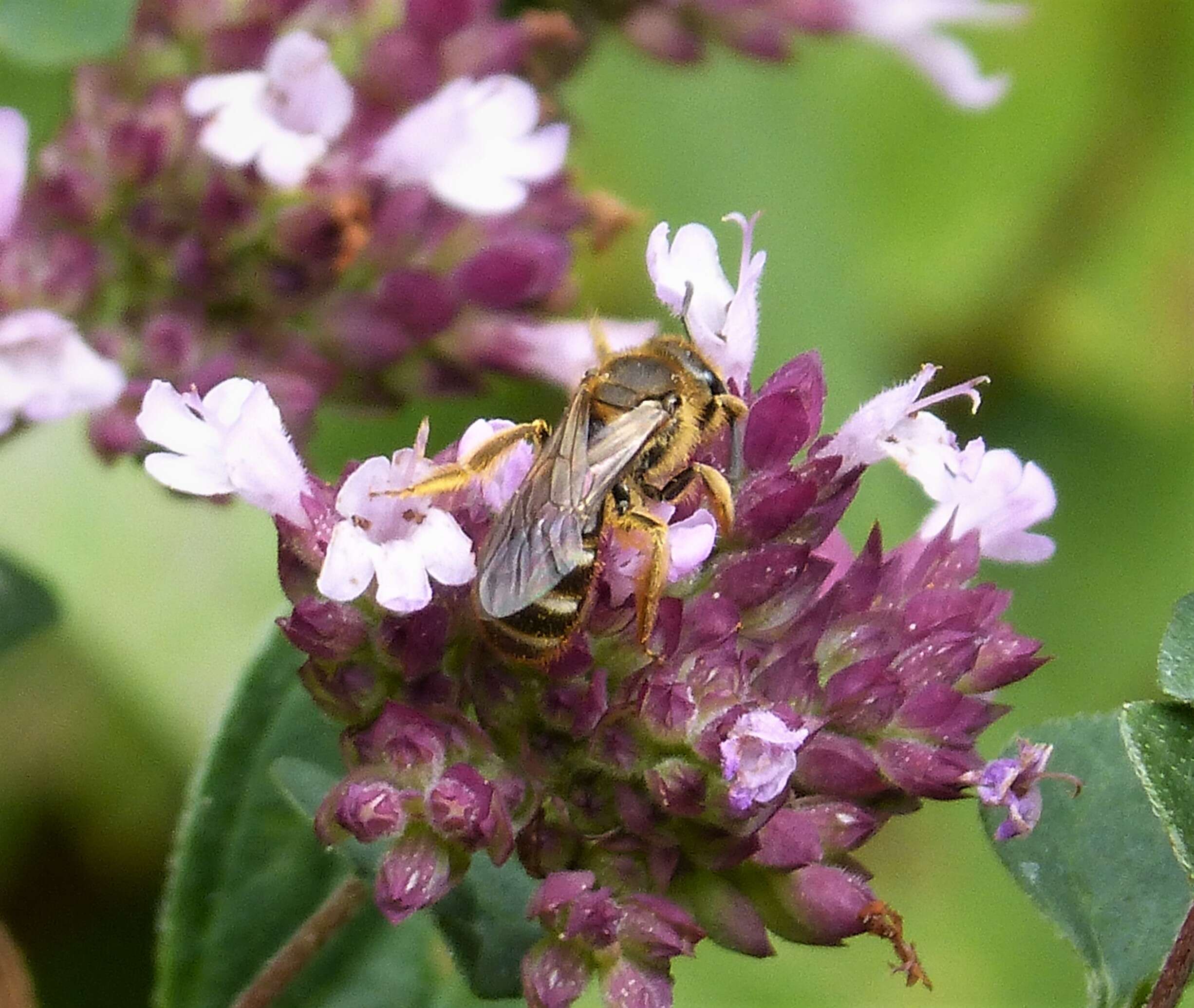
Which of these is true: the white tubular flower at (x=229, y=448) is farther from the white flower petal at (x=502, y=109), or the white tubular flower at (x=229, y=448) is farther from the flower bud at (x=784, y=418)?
the white flower petal at (x=502, y=109)

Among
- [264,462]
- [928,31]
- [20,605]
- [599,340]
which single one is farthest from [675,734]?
[928,31]

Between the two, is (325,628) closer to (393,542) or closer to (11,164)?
(393,542)

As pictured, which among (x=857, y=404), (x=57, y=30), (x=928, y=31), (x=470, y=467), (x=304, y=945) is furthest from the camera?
(x=857, y=404)

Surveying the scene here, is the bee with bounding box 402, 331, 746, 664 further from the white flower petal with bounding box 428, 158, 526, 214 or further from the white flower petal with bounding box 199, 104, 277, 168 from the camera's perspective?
the white flower petal with bounding box 199, 104, 277, 168

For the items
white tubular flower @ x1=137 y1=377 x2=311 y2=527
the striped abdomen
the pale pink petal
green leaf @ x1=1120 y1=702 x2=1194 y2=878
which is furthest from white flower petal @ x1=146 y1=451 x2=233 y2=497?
green leaf @ x1=1120 y1=702 x2=1194 y2=878

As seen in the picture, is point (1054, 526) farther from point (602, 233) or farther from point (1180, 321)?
point (602, 233)
